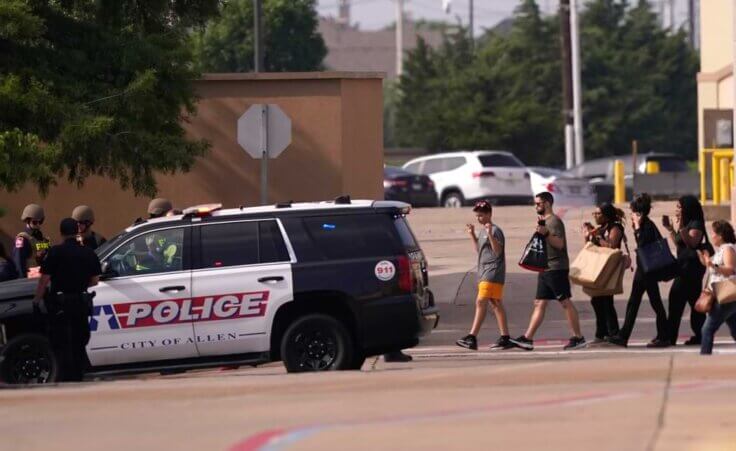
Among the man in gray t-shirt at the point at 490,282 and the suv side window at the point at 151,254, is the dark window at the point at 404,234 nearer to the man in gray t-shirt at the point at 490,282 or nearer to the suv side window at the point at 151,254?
the suv side window at the point at 151,254

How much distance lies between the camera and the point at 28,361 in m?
12.7

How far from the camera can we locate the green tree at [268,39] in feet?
158

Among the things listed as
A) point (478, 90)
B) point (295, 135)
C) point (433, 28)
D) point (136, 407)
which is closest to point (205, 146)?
point (295, 135)

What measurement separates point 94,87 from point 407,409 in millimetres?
7703

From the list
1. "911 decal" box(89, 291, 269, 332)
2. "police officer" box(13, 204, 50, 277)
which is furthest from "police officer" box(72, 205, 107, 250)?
"911 decal" box(89, 291, 269, 332)

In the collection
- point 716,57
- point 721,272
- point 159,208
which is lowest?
point 721,272

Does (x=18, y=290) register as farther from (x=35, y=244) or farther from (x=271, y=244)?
(x=271, y=244)

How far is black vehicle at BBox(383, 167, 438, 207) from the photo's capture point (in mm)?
37750

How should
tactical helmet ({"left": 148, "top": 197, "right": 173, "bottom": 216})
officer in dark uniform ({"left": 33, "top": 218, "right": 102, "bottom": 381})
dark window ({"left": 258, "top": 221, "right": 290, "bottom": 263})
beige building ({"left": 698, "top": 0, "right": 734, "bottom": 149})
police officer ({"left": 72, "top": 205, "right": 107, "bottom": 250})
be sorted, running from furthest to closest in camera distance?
beige building ({"left": 698, "top": 0, "right": 734, "bottom": 149}) < tactical helmet ({"left": 148, "top": 197, "right": 173, "bottom": 216}) < police officer ({"left": 72, "top": 205, "right": 107, "bottom": 250}) < dark window ({"left": 258, "top": 221, "right": 290, "bottom": 263}) < officer in dark uniform ({"left": 33, "top": 218, "right": 102, "bottom": 381})

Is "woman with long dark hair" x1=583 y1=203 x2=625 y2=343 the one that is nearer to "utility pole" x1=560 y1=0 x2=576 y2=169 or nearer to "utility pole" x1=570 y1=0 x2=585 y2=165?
"utility pole" x1=560 y1=0 x2=576 y2=169

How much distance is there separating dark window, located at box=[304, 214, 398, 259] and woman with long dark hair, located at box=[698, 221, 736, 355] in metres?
2.97

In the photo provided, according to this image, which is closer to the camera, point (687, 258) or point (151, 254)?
point (151, 254)

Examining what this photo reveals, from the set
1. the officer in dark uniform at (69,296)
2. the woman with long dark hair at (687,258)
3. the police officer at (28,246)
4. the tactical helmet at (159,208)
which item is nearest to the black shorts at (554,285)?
the woman with long dark hair at (687,258)

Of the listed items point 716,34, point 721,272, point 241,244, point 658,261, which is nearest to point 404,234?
point 241,244
